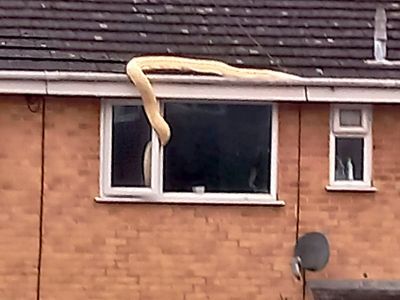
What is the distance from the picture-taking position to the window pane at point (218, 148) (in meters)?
11.2

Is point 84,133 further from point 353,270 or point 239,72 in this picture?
point 353,270

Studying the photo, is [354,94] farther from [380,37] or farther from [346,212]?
[346,212]

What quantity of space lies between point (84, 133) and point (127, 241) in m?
1.23

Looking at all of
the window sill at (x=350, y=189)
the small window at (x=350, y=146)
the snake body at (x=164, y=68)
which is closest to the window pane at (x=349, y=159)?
the small window at (x=350, y=146)

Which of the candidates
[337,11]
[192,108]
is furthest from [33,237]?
[337,11]

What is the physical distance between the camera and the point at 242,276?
11078 millimetres

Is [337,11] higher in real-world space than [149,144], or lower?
higher

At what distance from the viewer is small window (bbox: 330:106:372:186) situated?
11.1 metres

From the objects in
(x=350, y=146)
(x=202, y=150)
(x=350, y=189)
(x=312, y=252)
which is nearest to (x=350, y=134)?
Answer: (x=350, y=146)

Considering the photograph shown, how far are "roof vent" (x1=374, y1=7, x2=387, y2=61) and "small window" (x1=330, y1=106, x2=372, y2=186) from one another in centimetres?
65

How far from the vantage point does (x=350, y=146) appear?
11.2 meters

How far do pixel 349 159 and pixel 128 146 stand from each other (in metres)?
2.38

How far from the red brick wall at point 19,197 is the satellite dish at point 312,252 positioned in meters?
2.77

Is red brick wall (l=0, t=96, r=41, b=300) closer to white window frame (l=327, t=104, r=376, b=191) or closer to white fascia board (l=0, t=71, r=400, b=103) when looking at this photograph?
white fascia board (l=0, t=71, r=400, b=103)
